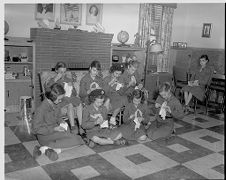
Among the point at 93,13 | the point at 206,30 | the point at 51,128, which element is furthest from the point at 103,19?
the point at 51,128

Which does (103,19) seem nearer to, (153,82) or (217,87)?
(153,82)

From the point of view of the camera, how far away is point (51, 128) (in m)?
2.96

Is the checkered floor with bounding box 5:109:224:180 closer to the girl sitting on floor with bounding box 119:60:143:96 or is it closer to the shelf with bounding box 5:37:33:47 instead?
the girl sitting on floor with bounding box 119:60:143:96

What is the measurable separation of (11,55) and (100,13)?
1.82 metres

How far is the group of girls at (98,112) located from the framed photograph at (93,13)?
1.33m

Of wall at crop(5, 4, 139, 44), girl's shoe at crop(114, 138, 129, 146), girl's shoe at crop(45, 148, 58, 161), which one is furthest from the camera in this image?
wall at crop(5, 4, 139, 44)

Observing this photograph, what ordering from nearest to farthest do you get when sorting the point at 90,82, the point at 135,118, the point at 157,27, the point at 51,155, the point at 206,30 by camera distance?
the point at 51,155 < the point at 135,118 < the point at 90,82 < the point at 206,30 < the point at 157,27

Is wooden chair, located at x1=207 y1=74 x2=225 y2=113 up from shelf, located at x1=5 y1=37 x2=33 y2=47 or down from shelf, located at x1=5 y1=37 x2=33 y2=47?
down

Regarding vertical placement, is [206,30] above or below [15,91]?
above

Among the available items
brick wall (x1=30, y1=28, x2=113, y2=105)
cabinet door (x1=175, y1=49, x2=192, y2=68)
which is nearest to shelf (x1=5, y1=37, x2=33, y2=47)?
brick wall (x1=30, y1=28, x2=113, y2=105)

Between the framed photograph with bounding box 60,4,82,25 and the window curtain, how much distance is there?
1456 mm

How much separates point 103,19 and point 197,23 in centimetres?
233

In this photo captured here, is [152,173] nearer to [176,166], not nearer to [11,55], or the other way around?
[176,166]

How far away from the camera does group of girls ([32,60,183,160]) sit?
2.95 m
